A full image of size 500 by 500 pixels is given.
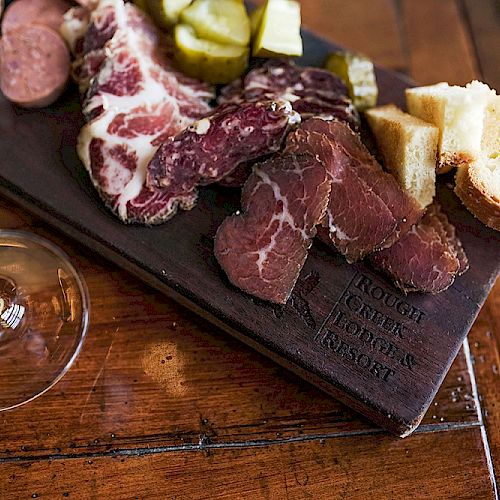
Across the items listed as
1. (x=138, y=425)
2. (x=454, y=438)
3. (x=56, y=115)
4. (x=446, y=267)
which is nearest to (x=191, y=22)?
(x=56, y=115)

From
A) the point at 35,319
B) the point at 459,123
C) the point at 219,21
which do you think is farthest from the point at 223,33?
the point at 35,319

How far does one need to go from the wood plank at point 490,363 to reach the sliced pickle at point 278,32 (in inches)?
32.6

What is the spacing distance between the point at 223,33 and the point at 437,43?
0.80 metres

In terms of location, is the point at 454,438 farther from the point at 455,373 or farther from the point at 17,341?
the point at 17,341

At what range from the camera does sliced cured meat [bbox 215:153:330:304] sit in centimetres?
153

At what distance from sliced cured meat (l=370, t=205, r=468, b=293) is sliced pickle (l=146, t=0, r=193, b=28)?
769mm

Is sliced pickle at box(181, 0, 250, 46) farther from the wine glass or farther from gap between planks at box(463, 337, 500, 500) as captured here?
gap between planks at box(463, 337, 500, 500)

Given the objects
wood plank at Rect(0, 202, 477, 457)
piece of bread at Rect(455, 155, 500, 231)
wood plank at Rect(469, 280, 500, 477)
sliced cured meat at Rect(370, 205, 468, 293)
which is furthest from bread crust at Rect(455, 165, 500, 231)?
wood plank at Rect(0, 202, 477, 457)

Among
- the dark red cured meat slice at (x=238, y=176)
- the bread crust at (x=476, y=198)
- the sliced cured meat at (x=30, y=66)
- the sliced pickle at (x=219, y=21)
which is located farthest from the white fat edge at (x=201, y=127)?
the bread crust at (x=476, y=198)

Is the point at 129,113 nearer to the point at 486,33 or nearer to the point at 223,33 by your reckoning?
the point at 223,33

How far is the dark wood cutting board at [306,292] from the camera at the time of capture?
1518 mm

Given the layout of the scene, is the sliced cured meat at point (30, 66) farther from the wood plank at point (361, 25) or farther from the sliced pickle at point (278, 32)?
the wood plank at point (361, 25)

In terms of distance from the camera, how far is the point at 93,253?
1733mm

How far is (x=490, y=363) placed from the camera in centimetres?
173
